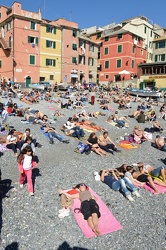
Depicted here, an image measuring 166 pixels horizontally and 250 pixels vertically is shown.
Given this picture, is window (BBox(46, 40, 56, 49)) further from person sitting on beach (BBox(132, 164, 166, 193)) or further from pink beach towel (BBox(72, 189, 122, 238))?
pink beach towel (BBox(72, 189, 122, 238))

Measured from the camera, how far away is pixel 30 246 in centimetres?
625

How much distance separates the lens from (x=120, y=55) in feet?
167

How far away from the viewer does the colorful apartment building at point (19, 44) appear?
1550 inches

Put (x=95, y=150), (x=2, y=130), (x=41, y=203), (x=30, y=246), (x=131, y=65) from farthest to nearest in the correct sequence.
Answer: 1. (x=131, y=65)
2. (x=2, y=130)
3. (x=95, y=150)
4. (x=41, y=203)
5. (x=30, y=246)

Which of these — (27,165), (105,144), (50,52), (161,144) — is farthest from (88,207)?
(50,52)

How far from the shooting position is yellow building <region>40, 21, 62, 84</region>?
141 feet

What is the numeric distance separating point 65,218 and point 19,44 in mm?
37918

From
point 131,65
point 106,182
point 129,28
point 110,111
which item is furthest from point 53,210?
point 129,28

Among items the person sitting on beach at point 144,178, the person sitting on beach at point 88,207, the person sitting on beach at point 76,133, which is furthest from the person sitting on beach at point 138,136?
the person sitting on beach at point 88,207

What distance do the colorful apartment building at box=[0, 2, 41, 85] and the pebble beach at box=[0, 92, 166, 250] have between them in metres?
31.1

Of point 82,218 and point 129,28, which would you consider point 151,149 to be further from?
point 129,28

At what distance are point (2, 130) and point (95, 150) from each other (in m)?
6.23

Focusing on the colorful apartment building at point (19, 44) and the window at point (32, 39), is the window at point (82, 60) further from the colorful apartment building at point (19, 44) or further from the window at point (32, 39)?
the window at point (32, 39)

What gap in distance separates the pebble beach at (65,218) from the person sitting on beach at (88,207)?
348 mm
